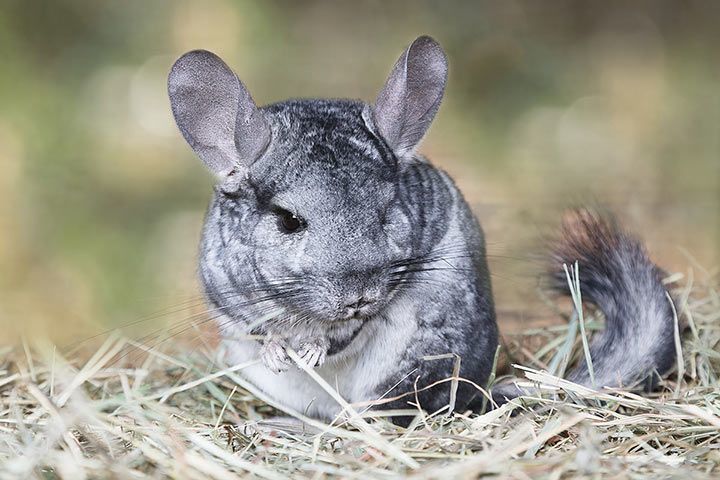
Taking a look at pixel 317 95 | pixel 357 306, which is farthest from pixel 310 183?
pixel 317 95

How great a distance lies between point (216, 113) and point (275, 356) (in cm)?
71

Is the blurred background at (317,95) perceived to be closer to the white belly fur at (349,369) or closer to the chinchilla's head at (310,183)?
the white belly fur at (349,369)

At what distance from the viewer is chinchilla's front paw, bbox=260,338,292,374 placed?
2.88 metres

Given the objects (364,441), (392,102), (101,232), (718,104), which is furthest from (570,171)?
(364,441)

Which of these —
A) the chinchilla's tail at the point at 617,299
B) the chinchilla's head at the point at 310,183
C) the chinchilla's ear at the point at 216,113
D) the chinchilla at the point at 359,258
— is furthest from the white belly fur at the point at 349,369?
the chinchilla's ear at the point at 216,113

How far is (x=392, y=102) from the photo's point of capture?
9.57 feet

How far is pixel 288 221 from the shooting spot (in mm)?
2750

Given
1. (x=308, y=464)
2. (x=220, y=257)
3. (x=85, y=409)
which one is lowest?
(x=308, y=464)

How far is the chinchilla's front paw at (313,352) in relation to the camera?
9.37ft

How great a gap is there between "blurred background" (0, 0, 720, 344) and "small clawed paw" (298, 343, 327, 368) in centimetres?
243

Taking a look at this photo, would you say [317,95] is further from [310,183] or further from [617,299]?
[310,183]

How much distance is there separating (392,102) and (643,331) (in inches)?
44.0

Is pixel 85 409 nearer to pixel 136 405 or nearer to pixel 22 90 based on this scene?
pixel 136 405

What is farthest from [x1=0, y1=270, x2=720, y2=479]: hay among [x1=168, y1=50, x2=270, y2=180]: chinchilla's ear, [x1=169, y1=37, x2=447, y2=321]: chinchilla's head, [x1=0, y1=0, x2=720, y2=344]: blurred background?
[x1=0, y1=0, x2=720, y2=344]: blurred background
